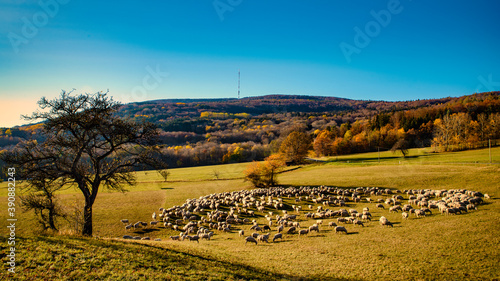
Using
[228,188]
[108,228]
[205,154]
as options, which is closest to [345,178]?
[228,188]

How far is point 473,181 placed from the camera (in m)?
29.8

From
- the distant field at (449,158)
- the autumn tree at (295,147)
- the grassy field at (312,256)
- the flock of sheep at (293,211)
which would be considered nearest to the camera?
the grassy field at (312,256)

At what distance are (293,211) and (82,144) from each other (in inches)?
805

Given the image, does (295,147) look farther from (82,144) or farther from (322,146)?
(82,144)

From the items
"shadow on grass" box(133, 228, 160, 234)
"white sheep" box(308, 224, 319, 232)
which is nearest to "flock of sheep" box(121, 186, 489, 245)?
"white sheep" box(308, 224, 319, 232)

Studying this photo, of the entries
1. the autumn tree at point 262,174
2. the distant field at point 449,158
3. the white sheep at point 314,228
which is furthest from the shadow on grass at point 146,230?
the distant field at point 449,158

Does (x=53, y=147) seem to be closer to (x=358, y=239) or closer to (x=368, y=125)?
(x=358, y=239)

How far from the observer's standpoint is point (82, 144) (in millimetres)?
16359

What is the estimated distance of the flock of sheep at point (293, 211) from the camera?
18.3 meters

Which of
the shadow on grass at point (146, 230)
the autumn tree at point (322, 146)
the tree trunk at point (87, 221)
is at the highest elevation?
the autumn tree at point (322, 146)

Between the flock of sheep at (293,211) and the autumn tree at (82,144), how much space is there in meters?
5.92

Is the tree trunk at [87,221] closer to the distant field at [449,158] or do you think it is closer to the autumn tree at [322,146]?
the distant field at [449,158]

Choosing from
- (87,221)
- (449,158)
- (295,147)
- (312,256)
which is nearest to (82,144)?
(87,221)

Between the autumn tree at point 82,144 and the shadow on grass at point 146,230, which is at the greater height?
the autumn tree at point 82,144
